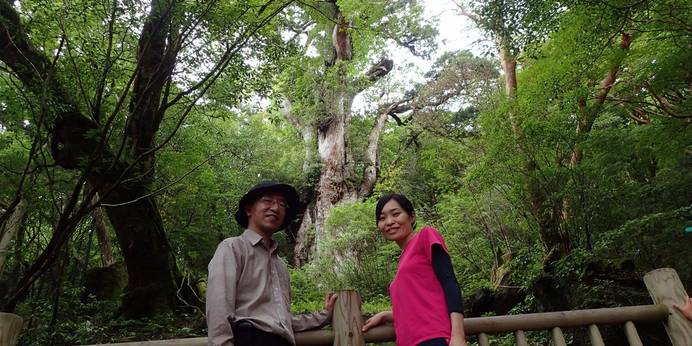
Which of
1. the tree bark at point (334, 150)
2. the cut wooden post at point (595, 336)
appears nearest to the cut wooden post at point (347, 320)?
the cut wooden post at point (595, 336)

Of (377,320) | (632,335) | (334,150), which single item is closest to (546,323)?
(632,335)

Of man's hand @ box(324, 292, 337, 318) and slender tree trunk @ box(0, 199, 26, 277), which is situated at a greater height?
slender tree trunk @ box(0, 199, 26, 277)

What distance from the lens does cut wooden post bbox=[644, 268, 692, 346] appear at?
209 cm

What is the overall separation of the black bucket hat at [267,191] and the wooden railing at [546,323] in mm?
473

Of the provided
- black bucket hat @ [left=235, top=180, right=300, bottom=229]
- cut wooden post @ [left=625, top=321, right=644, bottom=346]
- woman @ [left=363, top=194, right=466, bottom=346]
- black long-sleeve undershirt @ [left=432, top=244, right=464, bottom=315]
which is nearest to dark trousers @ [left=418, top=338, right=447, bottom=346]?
woman @ [left=363, top=194, right=466, bottom=346]

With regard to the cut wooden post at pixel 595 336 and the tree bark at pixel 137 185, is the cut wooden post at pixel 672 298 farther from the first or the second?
the tree bark at pixel 137 185

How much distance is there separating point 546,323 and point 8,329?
2317 mm

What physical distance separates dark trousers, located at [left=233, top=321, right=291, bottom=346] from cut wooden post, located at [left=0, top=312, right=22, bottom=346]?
0.97m

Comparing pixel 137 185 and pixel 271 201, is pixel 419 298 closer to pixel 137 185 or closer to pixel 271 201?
pixel 271 201

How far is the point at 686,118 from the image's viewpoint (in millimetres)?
4652

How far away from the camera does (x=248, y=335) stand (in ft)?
5.09

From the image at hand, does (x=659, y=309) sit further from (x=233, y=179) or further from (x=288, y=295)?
(x=233, y=179)

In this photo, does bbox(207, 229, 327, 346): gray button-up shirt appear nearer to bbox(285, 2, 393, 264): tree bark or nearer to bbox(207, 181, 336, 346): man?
bbox(207, 181, 336, 346): man

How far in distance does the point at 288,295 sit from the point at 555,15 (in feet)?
13.1
